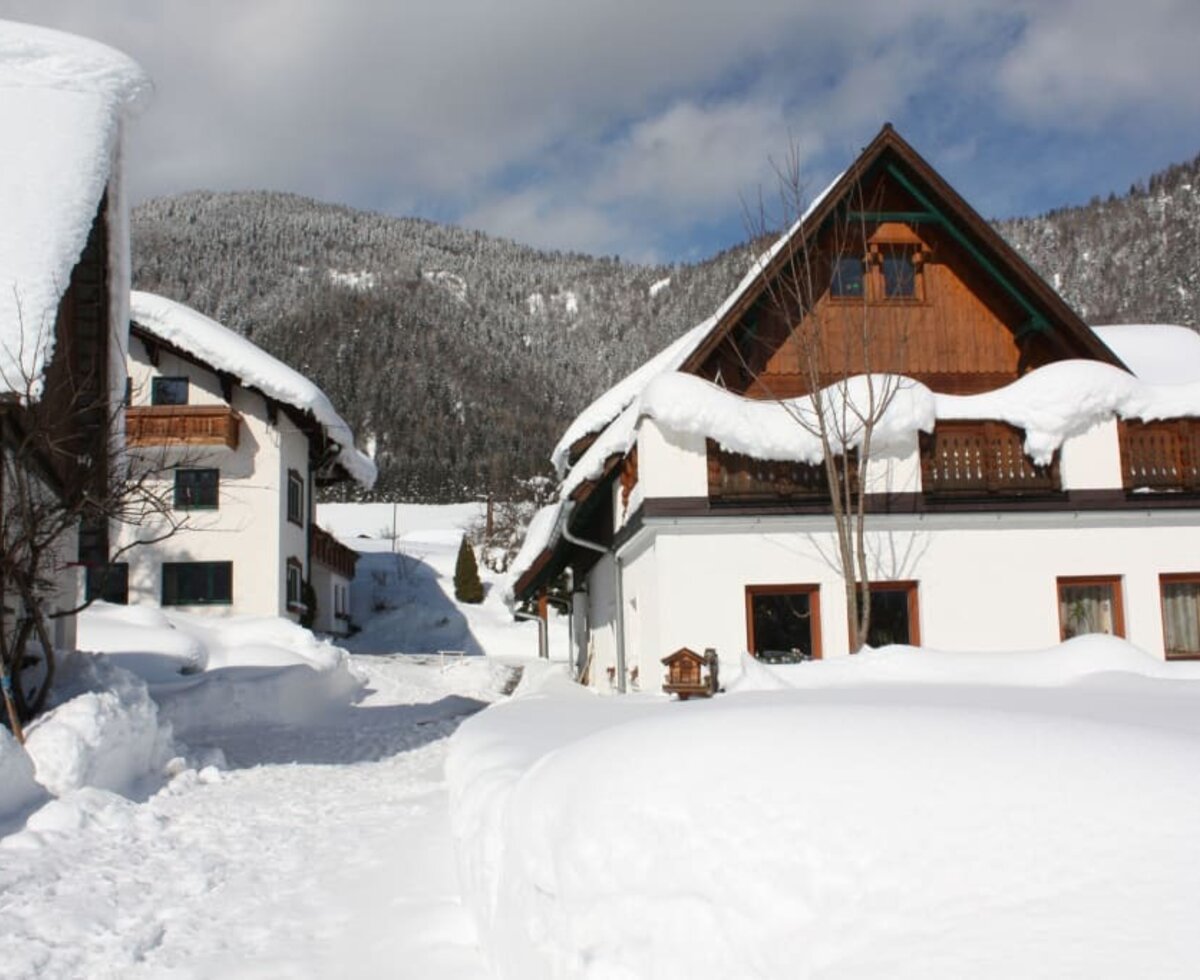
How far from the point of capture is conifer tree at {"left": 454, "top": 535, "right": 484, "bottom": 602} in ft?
162

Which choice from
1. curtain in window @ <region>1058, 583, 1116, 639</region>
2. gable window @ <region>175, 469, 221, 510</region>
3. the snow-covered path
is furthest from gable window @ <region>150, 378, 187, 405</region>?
curtain in window @ <region>1058, 583, 1116, 639</region>

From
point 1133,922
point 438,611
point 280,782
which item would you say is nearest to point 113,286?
point 280,782

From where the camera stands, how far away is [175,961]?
5.12m

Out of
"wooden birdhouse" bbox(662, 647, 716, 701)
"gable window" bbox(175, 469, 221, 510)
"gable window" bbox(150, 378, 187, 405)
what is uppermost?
"gable window" bbox(150, 378, 187, 405)

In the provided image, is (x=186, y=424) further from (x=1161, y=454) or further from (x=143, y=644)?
(x=1161, y=454)

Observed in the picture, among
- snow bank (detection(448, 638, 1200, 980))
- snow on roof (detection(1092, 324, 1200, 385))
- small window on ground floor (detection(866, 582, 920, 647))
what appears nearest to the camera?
snow bank (detection(448, 638, 1200, 980))

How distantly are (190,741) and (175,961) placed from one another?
10.9 m

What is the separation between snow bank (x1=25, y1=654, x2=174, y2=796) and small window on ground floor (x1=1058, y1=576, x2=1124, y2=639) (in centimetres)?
1131

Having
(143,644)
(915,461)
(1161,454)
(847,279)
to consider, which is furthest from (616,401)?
(143,644)

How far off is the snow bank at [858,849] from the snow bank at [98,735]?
22.2ft

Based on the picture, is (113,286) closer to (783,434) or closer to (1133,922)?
(783,434)

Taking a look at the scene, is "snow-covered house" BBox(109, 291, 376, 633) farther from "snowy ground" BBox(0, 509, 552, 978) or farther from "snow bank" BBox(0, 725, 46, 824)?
"snow bank" BBox(0, 725, 46, 824)

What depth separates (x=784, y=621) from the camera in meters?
14.2

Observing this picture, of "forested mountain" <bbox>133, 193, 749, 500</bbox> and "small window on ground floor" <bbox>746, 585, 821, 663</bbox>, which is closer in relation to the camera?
"small window on ground floor" <bbox>746, 585, 821, 663</bbox>
